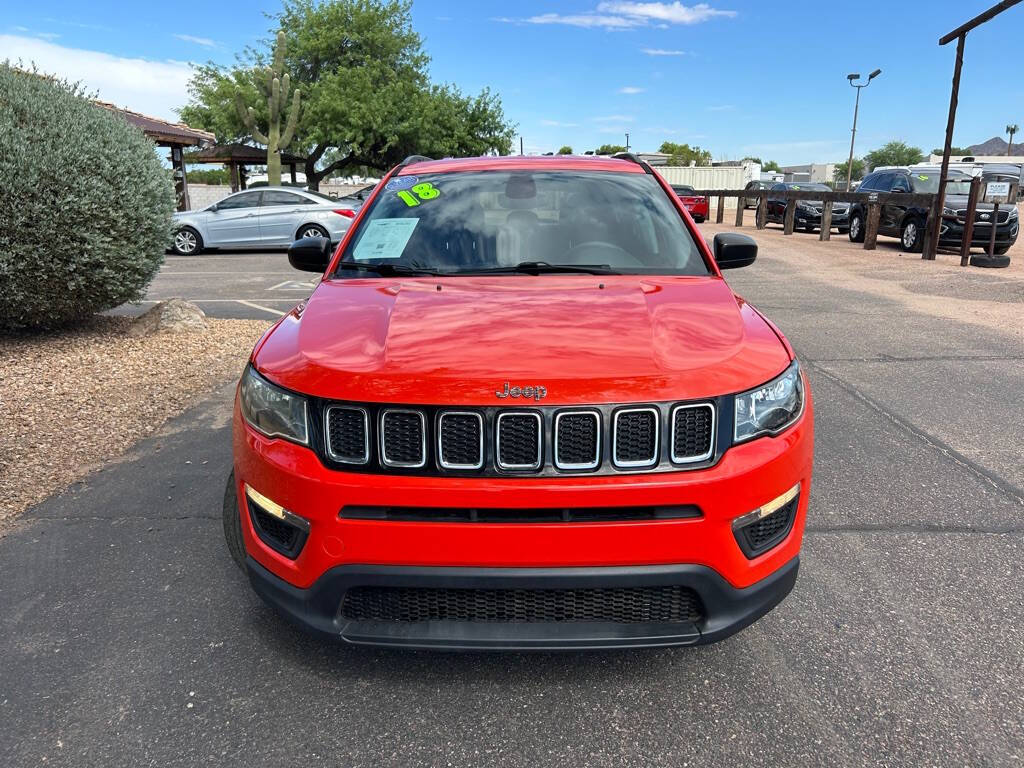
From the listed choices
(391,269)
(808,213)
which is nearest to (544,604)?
(391,269)

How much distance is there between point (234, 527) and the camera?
253 cm

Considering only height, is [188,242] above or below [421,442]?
→ below

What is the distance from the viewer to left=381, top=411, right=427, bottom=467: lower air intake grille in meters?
2.09

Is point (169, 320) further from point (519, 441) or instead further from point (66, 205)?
point (519, 441)

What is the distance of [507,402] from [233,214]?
52.2ft

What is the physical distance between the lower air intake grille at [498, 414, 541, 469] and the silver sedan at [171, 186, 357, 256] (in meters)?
14.8

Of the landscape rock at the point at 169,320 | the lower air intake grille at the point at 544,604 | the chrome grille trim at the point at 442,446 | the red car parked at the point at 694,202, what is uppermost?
the red car parked at the point at 694,202

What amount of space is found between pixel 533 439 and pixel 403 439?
36cm

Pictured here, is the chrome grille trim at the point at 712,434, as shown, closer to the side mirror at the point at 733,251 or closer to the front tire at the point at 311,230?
the side mirror at the point at 733,251

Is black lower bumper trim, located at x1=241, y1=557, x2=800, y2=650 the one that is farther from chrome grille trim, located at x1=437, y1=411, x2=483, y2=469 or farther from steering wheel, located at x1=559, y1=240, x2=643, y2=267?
steering wheel, located at x1=559, y1=240, x2=643, y2=267

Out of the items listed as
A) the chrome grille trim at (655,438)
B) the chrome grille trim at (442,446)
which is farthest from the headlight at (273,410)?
the chrome grille trim at (655,438)

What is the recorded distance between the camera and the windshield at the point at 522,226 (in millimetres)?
3275

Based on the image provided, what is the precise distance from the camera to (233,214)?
16.3 metres

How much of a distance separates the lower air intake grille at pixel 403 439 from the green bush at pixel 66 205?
5.47 m
